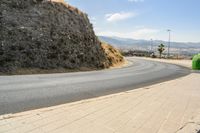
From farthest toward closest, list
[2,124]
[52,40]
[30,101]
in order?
1. [52,40]
2. [30,101]
3. [2,124]

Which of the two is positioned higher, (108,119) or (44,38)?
(44,38)

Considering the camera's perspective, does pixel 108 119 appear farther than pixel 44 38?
No

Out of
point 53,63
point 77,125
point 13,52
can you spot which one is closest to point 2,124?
point 77,125

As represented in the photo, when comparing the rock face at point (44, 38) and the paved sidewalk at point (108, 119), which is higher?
the rock face at point (44, 38)

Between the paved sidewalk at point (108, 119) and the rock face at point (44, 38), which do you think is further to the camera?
the rock face at point (44, 38)

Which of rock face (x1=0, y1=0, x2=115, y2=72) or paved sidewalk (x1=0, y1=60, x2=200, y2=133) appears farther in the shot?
rock face (x1=0, y1=0, x2=115, y2=72)

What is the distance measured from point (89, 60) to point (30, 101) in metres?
25.8

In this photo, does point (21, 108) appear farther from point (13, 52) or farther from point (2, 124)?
point (13, 52)

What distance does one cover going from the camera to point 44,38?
1194 inches

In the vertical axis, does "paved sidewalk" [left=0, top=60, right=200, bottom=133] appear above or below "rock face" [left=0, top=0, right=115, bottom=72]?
below

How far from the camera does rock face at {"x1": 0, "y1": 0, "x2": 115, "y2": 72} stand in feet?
87.2

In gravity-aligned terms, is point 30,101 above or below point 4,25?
below

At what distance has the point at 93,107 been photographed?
830 cm

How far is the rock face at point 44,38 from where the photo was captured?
2659 centimetres
